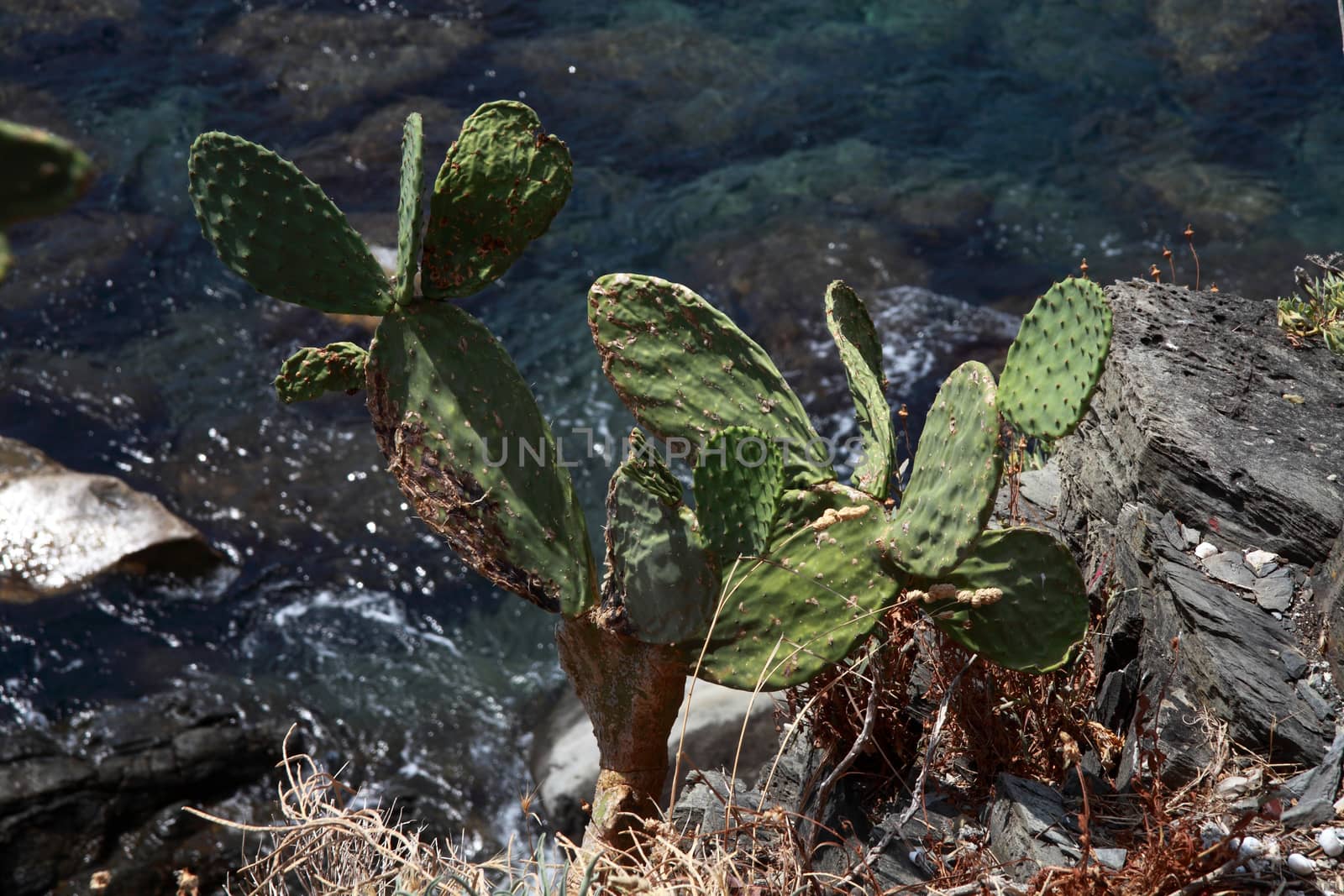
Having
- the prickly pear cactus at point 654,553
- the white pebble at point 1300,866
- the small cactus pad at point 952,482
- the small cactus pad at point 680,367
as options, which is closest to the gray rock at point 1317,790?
the white pebble at point 1300,866

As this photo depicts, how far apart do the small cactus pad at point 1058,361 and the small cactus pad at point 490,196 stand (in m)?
1.10

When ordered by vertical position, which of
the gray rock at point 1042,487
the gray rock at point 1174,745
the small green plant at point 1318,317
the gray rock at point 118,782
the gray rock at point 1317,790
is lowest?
the gray rock at point 118,782

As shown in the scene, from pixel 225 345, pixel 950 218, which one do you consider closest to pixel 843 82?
pixel 950 218

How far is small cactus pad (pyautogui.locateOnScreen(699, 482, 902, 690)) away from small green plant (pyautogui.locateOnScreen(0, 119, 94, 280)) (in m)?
1.87

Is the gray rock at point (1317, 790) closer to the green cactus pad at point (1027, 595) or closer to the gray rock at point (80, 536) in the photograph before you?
the green cactus pad at point (1027, 595)

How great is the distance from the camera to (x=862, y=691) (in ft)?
9.57

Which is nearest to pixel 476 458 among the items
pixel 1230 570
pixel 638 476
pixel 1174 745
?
pixel 638 476

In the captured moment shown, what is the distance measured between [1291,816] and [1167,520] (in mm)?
908

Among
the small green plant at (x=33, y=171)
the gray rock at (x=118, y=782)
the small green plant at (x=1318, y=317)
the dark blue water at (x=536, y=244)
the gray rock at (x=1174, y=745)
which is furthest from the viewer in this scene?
the dark blue water at (x=536, y=244)

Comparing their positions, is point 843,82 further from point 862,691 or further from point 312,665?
point 862,691

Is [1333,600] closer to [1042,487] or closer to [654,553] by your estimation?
[1042,487]

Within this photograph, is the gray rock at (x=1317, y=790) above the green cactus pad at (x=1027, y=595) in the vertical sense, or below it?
below

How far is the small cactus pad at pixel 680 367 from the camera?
2.72 metres

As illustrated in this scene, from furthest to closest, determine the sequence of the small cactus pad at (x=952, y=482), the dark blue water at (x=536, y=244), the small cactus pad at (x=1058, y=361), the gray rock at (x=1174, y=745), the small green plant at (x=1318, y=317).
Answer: the dark blue water at (x=536, y=244) → the small green plant at (x=1318, y=317) → the gray rock at (x=1174, y=745) → the small cactus pad at (x=952, y=482) → the small cactus pad at (x=1058, y=361)
